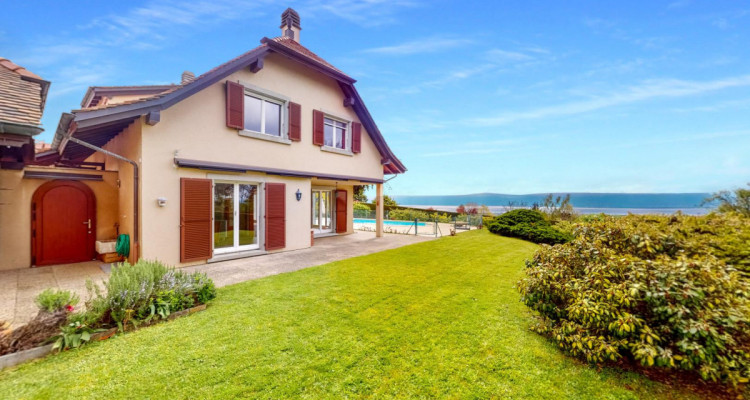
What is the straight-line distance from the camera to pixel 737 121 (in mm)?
16047

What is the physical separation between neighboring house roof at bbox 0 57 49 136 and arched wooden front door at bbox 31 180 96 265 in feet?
8.98

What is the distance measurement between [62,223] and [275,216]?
602 cm

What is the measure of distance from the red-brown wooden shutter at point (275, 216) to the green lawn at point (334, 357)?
421 cm

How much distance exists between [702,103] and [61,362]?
2861cm

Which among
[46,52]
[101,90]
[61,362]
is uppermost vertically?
[46,52]

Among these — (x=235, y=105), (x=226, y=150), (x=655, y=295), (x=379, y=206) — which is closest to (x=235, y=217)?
(x=226, y=150)

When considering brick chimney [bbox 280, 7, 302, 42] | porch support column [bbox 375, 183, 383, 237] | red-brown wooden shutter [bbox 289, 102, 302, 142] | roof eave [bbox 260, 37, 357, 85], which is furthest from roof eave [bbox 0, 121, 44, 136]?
porch support column [bbox 375, 183, 383, 237]

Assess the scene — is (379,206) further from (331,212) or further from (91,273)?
(91,273)

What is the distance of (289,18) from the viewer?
42.1ft

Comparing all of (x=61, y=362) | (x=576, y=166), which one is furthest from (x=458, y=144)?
(x=61, y=362)

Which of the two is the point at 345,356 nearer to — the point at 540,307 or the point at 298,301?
the point at 298,301

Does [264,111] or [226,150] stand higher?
[264,111]

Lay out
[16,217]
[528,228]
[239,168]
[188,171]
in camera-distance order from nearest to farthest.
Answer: [16,217] → [188,171] → [239,168] → [528,228]

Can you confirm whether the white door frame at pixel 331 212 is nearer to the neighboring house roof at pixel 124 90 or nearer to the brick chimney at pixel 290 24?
the brick chimney at pixel 290 24
